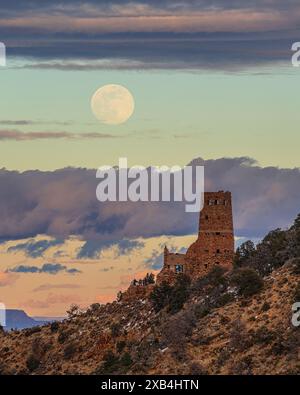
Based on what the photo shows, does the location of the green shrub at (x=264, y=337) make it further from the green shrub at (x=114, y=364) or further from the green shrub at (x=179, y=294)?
the green shrub at (x=179, y=294)

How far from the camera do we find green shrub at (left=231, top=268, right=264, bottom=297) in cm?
16538

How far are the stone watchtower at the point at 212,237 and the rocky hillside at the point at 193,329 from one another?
1.85 metres

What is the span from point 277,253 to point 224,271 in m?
5.21

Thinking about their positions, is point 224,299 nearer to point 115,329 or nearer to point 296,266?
point 296,266

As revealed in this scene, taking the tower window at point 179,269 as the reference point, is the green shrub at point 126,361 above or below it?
below

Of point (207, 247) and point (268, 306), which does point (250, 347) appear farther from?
point (207, 247)

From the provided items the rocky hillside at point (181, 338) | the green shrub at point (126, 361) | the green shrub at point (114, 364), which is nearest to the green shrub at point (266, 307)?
the rocky hillside at point (181, 338)

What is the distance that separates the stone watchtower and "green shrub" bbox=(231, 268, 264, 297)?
12.0 metres

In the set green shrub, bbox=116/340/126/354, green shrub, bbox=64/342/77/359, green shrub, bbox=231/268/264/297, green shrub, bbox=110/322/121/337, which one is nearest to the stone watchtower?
green shrub, bbox=116/340/126/354

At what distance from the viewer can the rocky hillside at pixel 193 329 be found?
153250 millimetres

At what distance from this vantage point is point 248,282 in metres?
166

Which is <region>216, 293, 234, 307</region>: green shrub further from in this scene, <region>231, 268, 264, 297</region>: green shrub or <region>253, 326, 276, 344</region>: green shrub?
<region>253, 326, 276, 344</region>: green shrub

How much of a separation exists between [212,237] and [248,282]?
583 inches
